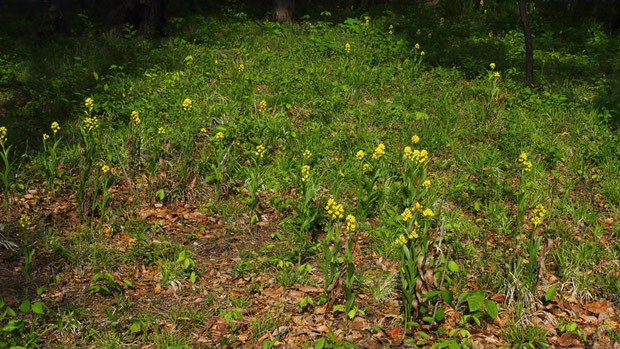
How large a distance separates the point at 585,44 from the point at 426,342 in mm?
9145

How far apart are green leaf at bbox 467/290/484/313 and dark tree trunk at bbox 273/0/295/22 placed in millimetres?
8721

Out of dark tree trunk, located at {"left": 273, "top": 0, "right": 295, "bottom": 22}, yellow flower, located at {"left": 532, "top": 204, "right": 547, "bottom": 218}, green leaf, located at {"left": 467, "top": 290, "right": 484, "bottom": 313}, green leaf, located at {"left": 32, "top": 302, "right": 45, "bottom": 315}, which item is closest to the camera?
green leaf, located at {"left": 32, "top": 302, "right": 45, "bottom": 315}

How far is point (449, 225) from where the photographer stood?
466 cm

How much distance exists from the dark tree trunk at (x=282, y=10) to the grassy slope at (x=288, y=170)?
166cm

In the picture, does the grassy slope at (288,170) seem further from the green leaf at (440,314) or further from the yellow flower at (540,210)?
the yellow flower at (540,210)

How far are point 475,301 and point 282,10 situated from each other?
29.4 ft

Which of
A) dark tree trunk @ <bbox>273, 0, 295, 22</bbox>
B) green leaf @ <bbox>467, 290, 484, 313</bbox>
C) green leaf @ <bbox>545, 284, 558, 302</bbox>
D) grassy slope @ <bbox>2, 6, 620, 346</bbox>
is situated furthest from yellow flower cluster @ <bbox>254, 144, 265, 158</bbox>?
dark tree trunk @ <bbox>273, 0, 295, 22</bbox>

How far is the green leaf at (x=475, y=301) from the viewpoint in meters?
3.45

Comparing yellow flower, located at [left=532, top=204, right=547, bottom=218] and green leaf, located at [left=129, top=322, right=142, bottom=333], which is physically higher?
yellow flower, located at [left=532, top=204, right=547, bottom=218]

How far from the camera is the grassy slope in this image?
12.9 ft

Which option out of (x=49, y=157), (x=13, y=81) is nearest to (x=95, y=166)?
(x=49, y=157)

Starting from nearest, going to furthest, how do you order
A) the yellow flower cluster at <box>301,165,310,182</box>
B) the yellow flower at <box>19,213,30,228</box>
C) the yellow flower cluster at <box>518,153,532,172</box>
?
the yellow flower at <box>19,213,30,228</box>, the yellow flower cluster at <box>301,165,310,182</box>, the yellow flower cluster at <box>518,153,532,172</box>

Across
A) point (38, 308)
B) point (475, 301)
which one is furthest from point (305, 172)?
point (38, 308)

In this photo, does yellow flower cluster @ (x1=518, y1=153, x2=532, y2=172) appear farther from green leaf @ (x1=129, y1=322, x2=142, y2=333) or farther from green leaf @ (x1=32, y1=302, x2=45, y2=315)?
green leaf @ (x1=32, y1=302, x2=45, y2=315)
